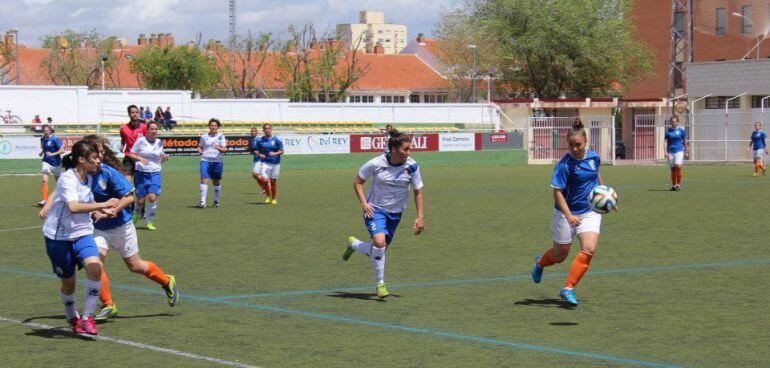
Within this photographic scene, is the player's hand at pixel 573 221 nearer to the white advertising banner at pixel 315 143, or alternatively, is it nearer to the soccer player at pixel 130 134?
the soccer player at pixel 130 134

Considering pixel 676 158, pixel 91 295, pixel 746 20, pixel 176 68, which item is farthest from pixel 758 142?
pixel 176 68

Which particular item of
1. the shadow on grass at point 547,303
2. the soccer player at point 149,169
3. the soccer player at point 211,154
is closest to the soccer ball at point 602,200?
the shadow on grass at point 547,303

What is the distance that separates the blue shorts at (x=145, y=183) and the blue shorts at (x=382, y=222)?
8763mm

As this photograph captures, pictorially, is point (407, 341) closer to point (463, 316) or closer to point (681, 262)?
point (463, 316)

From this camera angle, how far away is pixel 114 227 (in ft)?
32.8

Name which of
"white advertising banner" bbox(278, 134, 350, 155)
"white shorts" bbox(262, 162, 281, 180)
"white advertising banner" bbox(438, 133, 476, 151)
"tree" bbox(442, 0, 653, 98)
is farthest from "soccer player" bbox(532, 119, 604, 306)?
"tree" bbox(442, 0, 653, 98)

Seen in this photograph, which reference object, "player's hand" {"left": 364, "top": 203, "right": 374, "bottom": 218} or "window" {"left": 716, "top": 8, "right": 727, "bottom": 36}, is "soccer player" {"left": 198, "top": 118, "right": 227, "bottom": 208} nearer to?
"player's hand" {"left": 364, "top": 203, "right": 374, "bottom": 218}

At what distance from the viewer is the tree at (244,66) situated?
102812 millimetres

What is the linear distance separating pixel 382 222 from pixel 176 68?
289ft

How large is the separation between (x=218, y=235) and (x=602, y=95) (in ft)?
226

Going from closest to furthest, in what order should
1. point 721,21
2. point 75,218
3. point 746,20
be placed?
point 75,218, point 746,20, point 721,21

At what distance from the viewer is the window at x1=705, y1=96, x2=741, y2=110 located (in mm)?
58219

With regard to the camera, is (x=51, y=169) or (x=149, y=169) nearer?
(x=149, y=169)

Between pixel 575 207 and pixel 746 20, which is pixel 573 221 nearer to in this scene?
pixel 575 207
